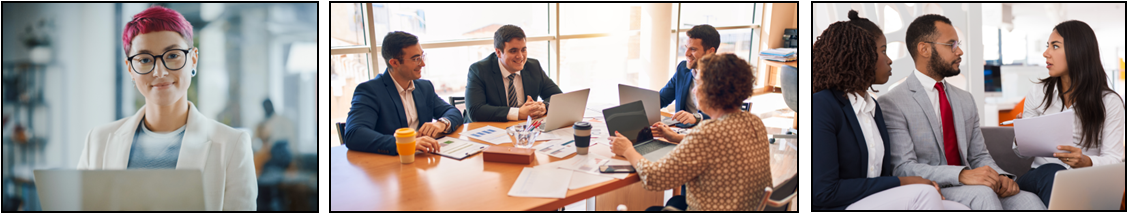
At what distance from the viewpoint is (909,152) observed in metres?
2.16

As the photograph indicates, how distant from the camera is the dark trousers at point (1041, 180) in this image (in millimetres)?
2164

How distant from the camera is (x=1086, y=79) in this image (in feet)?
8.29

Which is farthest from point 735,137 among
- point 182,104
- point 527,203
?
point 182,104

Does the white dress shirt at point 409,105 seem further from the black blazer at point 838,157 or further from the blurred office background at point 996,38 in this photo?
the blurred office background at point 996,38

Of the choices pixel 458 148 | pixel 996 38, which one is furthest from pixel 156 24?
pixel 996 38

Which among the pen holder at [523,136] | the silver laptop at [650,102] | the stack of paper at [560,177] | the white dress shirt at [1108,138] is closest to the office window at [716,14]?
the silver laptop at [650,102]

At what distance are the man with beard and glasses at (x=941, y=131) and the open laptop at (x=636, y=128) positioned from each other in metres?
0.93

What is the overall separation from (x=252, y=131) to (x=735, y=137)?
1.65m

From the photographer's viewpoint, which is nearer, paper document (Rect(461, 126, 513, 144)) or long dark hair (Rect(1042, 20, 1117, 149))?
paper document (Rect(461, 126, 513, 144))

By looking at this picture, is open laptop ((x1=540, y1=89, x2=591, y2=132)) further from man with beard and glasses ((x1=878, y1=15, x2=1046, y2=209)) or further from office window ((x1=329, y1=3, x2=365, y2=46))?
office window ((x1=329, y1=3, x2=365, y2=46))

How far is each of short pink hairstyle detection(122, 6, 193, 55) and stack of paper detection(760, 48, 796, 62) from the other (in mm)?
5676

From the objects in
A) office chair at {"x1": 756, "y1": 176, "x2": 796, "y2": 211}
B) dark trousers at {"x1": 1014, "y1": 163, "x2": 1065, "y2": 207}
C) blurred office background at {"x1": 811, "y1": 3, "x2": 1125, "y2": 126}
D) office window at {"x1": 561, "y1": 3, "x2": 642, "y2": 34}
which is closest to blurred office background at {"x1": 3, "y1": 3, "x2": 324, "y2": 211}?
office chair at {"x1": 756, "y1": 176, "x2": 796, "y2": 211}

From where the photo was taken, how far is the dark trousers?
2164 mm

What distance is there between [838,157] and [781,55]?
15.3 ft
